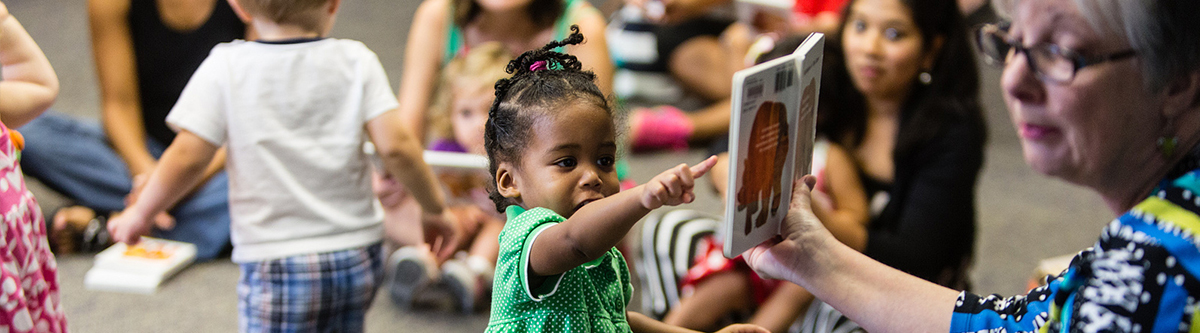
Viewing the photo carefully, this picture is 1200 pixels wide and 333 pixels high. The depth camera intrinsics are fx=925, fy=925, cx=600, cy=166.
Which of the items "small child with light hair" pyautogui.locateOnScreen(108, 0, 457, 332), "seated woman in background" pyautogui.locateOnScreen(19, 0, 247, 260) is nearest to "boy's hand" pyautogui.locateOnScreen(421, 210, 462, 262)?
"small child with light hair" pyautogui.locateOnScreen(108, 0, 457, 332)

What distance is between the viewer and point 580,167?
864mm

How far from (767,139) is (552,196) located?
0.21 metres

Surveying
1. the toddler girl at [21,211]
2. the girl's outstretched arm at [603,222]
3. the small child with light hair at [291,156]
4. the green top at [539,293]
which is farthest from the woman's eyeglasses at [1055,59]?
the toddler girl at [21,211]

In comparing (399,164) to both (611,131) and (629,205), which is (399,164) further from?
(629,205)

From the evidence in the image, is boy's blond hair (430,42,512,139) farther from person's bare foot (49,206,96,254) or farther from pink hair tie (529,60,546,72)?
pink hair tie (529,60,546,72)

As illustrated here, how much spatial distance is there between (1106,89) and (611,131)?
0.44 m

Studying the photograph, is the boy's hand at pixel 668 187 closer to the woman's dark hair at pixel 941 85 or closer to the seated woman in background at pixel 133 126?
the woman's dark hair at pixel 941 85

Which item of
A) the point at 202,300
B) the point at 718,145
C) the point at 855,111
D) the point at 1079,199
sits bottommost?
the point at 1079,199

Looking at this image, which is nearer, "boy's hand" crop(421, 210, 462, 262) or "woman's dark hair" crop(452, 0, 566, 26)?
"boy's hand" crop(421, 210, 462, 262)

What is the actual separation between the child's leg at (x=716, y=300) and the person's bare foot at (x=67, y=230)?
148cm

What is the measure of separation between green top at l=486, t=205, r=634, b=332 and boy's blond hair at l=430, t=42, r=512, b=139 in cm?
115

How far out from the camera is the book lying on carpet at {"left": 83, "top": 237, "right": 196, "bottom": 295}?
207cm

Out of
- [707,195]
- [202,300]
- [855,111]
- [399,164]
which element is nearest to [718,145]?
[855,111]

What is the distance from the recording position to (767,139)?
831 mm
